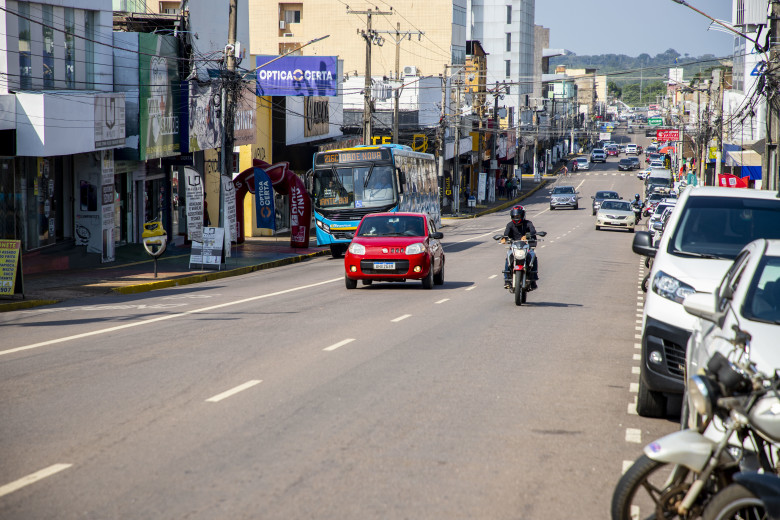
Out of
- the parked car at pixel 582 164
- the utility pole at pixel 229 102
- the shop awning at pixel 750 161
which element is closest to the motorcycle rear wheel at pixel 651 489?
the utility pole at pixel 229 102

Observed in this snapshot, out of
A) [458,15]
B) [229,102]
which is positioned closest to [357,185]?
[229,102]

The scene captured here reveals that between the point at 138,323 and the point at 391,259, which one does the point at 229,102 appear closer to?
the point at 391,259

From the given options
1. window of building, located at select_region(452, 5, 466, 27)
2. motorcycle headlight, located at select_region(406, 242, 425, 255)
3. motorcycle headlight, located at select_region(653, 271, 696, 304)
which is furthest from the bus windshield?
window of building, located at select_region(452, 5, 466, 27)

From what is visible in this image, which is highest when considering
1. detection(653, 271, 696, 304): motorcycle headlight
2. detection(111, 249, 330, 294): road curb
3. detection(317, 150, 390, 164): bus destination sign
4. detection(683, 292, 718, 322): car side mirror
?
detection(317, 150, 390, 164): bus destination sign

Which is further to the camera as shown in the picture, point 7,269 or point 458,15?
point 458,15

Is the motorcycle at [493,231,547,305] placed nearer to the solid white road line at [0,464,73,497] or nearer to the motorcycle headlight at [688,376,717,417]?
the solid white road line at [0,464,73,497]

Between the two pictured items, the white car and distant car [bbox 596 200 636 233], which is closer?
the white car

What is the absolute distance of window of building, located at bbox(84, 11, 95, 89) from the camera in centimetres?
2850

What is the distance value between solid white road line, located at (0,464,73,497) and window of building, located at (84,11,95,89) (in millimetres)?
22886

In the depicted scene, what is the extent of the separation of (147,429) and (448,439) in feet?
8.13

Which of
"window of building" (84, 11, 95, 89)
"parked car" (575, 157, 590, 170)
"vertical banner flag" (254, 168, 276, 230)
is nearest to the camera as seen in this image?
"window of building" (84, 11, 95, 89)

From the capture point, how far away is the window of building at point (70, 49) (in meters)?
27.4

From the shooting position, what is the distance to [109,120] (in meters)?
27.6

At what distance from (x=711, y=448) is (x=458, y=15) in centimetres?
9048
